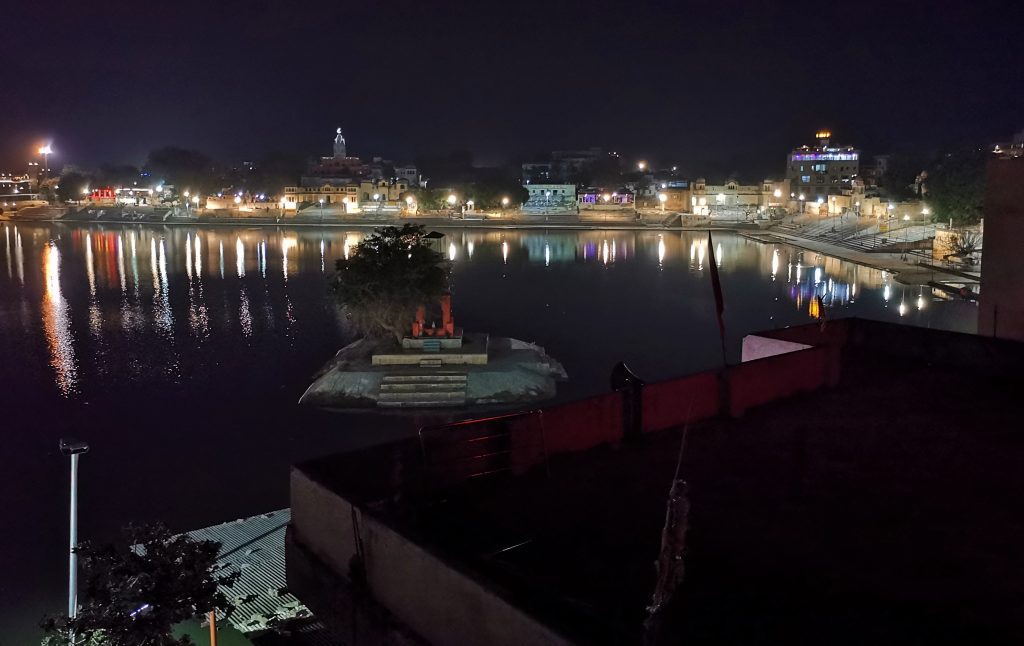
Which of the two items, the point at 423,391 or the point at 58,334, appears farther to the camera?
the point at 58,334

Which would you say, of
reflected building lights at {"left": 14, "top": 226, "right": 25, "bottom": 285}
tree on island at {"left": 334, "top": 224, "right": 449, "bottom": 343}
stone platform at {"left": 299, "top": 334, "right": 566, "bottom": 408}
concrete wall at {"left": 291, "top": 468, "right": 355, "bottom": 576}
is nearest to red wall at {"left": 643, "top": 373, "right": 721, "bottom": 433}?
concrete wall at {"left": 291, "top": 468, "right": 355, "bottom": 576}

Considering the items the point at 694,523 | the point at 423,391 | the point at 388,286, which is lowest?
the point at 423,391

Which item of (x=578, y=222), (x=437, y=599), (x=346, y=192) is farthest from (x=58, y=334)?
(x=346, y=192)

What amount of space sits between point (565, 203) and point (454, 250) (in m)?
19.4

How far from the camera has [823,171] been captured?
46.8m

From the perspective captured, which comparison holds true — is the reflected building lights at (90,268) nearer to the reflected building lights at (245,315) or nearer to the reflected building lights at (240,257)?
the reflected building lights at (245,315)

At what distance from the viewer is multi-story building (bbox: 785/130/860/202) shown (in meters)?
46.0

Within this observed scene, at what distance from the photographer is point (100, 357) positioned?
15094 mm

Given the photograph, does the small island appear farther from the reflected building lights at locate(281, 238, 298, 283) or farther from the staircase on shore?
the reflected building lights at locate(281, 238, 298, 283)

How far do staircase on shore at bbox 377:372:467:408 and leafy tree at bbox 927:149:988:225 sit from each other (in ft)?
63.9

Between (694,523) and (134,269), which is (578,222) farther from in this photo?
(694,523)

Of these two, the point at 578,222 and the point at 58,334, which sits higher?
the point at 578,222

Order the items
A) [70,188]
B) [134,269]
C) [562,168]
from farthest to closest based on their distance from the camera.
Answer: [562,168] → [70,188] → [134,269]

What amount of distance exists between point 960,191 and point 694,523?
2750cm
